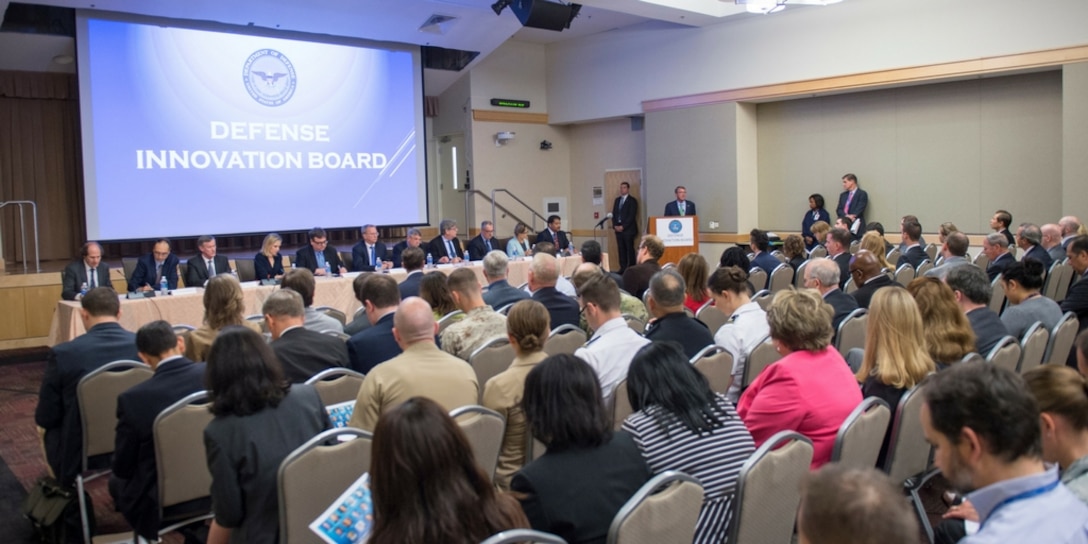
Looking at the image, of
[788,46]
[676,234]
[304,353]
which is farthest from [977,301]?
[788,46]

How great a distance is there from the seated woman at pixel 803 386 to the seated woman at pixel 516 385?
0.82 m

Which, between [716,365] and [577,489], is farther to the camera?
[716,365]

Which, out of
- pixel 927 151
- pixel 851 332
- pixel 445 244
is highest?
pixel 927 151

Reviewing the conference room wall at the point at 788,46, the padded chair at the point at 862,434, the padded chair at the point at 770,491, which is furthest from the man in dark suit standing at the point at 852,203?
the padded chair at the point at 770,491

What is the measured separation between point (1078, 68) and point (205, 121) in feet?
35.4

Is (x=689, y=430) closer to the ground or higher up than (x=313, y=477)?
higher up

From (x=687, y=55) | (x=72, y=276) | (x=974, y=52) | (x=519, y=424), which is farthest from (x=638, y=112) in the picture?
(x=519, y=424)

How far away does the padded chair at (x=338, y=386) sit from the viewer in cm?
336

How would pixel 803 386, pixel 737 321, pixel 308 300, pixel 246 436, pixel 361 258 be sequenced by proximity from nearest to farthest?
pixel 246 436, pixel 803 386, pixel 737 321, pixel 308 300, pixel 361 258

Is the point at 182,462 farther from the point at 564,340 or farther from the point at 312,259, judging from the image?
the point at 312,259

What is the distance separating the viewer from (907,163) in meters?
11.9

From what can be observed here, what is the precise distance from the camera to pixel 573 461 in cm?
210

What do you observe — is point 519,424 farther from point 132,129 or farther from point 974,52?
point 974,52

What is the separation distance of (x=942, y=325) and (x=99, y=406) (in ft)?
12.3
